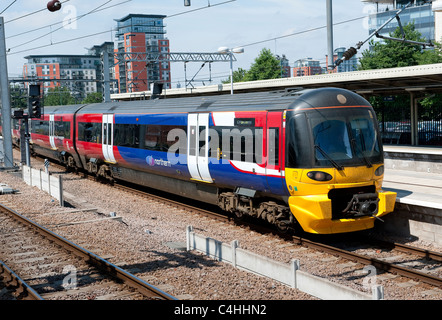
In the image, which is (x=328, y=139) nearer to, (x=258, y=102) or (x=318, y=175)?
(x=318, y=175)

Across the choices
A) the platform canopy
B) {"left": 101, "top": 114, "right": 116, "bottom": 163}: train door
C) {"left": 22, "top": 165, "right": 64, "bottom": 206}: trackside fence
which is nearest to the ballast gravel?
{"left": 22, "top": 165, "right": 64, "bottom": 206}: trackside fence

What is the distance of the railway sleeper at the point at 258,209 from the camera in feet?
37.6

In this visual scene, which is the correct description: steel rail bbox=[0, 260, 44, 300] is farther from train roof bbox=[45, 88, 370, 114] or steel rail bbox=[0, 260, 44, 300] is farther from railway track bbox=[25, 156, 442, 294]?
train roof bbox=[45, 88, 370, 114]

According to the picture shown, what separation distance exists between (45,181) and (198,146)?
7.67 m

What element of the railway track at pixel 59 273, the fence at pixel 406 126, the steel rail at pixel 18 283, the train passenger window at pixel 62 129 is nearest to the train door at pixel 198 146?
the railway track at pixel 59 273

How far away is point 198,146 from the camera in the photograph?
13906mm

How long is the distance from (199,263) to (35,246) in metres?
4.05

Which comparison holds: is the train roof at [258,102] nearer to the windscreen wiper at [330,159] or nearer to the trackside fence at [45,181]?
the windscreen wiper at [330,159]

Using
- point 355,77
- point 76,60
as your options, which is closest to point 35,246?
point 355,77

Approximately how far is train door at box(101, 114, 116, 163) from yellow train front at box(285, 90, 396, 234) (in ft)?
34.2

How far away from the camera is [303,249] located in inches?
435

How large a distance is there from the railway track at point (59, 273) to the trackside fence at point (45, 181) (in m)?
3.76

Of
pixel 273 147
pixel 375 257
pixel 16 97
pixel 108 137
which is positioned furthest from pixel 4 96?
pixel 16 97

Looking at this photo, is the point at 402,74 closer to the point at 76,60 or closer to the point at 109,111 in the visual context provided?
the point at 109,111
